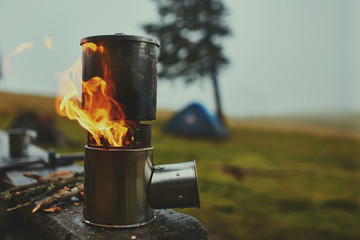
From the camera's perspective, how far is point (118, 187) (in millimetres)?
1575

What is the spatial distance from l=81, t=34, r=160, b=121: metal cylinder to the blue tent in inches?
429

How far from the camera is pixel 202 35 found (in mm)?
16750

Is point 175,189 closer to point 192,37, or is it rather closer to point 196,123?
point 196,123

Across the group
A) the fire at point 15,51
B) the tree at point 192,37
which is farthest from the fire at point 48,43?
the tree at point 192,37

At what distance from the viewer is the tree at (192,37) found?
1644 centimetres

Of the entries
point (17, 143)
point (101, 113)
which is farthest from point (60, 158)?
point (101, 113)

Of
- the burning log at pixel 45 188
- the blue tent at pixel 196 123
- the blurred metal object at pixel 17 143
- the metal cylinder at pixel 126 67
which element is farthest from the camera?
the blue tent at pixel 196 123

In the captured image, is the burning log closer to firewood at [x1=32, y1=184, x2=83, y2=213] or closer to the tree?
firewood at [x1=32, y1=184, x2=83, y2=213]

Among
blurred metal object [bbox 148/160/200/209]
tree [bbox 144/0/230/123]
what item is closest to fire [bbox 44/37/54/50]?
blurred metal object [bbox 148/160/200/209]

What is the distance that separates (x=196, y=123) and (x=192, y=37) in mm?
6131

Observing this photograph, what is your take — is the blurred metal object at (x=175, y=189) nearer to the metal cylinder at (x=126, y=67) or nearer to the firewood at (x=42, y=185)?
the metal cylinder at (x=126, y=67)

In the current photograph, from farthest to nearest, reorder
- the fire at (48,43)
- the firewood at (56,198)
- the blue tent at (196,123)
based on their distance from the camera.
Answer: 1. the blue tent at (196,123)
2. the fire at (48,43)
3. the firewood at (56,198)

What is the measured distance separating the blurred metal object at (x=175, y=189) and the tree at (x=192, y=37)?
15302mm

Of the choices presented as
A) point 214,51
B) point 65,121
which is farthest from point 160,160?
point 214,51
